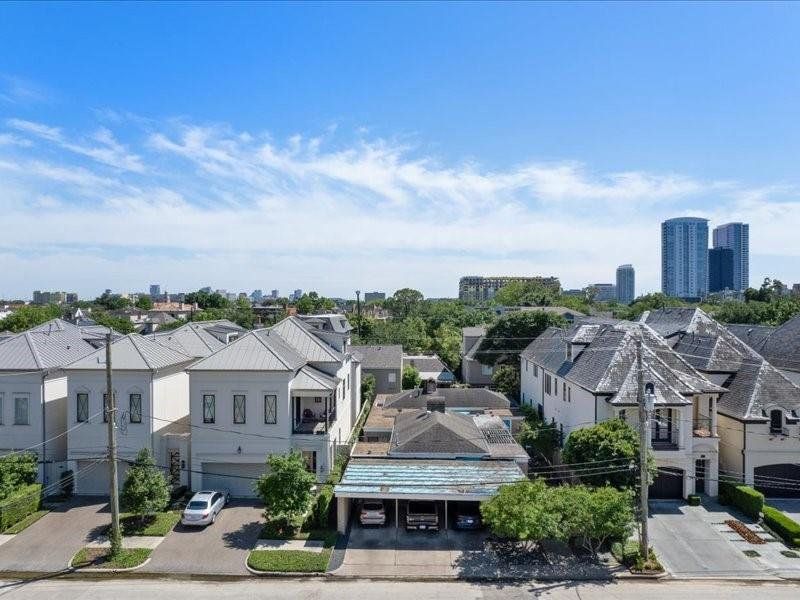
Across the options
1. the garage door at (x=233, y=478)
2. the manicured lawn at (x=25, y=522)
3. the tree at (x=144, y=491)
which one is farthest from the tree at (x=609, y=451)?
the manicured lawn at (x=25, y=522)

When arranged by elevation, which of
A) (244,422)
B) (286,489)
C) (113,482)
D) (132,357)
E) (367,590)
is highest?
(132,357)

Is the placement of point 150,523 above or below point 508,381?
below

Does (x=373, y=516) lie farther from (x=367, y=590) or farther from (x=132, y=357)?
(x=132, y=357)

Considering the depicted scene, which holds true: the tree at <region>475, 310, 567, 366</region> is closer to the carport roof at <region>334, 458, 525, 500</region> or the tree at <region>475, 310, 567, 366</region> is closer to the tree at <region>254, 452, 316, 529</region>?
the carport roof at <region>334, 458, 525, 500</region>

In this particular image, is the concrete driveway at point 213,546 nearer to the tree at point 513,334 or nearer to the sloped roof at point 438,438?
the sloped roof at point 438,438

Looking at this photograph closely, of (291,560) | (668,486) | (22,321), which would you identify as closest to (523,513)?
(291,560)

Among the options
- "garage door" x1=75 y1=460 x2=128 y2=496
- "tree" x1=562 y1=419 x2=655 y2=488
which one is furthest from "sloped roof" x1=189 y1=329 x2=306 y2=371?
"tree" x1=562 y1=419 x2=655 y2=488
